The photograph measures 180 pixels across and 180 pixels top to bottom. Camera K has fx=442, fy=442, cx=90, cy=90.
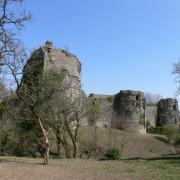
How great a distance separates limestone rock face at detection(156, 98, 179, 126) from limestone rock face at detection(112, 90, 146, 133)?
9.23m

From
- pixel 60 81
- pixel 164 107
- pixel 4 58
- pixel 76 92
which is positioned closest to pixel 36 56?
pixel 76 92

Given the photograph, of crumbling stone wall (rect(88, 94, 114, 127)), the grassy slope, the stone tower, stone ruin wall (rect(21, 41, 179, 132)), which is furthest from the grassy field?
crumbling stone wall (rect(88, 94, 114, 127))

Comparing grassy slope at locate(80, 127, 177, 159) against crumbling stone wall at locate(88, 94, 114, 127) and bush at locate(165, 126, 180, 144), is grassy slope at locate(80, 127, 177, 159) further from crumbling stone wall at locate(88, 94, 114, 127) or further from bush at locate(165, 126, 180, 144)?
crumbling stone wall at locate(88, 94, 114, 127)

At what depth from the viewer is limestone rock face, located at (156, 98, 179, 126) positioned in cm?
5693

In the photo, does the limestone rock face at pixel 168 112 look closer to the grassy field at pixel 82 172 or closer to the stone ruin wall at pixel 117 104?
the stone ruin wall at pixel 117 104

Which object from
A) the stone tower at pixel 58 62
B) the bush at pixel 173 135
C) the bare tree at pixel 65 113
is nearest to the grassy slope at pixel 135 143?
the bush at pixel 173 135

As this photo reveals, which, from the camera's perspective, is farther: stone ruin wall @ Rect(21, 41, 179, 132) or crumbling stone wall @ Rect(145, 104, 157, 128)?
crumbling stone wall @ Rect(145, 104, 157, 128)

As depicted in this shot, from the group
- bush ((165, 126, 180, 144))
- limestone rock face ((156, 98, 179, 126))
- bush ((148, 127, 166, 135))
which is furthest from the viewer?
limestone rock face ((156, 98, 179, 126))

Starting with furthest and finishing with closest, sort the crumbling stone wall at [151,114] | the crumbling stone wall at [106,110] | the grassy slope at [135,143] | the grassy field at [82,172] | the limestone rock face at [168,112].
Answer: the crumbling stone wall at [151,114]
the limestone rock face at [168,112]
the crumbling stone wall at [106,110]
the grassy slope at [135,143]
the grassy field at [82,172]

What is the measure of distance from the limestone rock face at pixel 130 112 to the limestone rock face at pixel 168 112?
9.23m

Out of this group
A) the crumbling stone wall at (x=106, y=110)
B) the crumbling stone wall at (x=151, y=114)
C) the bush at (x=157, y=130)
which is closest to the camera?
the crumbling stone wall at (x=106, y=110)

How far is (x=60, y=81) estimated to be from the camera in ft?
82.7

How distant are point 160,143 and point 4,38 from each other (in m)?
28.6

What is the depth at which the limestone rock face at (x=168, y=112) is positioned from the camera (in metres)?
56.9
